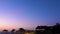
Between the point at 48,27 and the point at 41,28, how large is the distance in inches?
101

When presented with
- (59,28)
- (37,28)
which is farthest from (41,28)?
(59,28)

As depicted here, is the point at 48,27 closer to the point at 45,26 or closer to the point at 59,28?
the point at 45,26

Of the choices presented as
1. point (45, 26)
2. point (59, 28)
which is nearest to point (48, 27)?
point (45, 26)

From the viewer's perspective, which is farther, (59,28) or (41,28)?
(41,28)

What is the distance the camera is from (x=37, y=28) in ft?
154

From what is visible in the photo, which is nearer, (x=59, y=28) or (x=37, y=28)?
(x=59, y=28)

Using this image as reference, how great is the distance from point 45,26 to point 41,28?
6.36 ft

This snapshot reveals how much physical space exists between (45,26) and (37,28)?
10.0 feet

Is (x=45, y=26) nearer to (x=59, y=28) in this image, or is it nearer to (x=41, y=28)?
(x=41, y=28)

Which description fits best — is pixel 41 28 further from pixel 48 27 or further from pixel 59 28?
pixel 59 28

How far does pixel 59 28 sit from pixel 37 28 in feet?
33.1

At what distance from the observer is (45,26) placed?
1848 inches

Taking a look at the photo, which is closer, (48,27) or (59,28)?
(59,28)

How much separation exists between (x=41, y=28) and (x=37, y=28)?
1.68 meters
